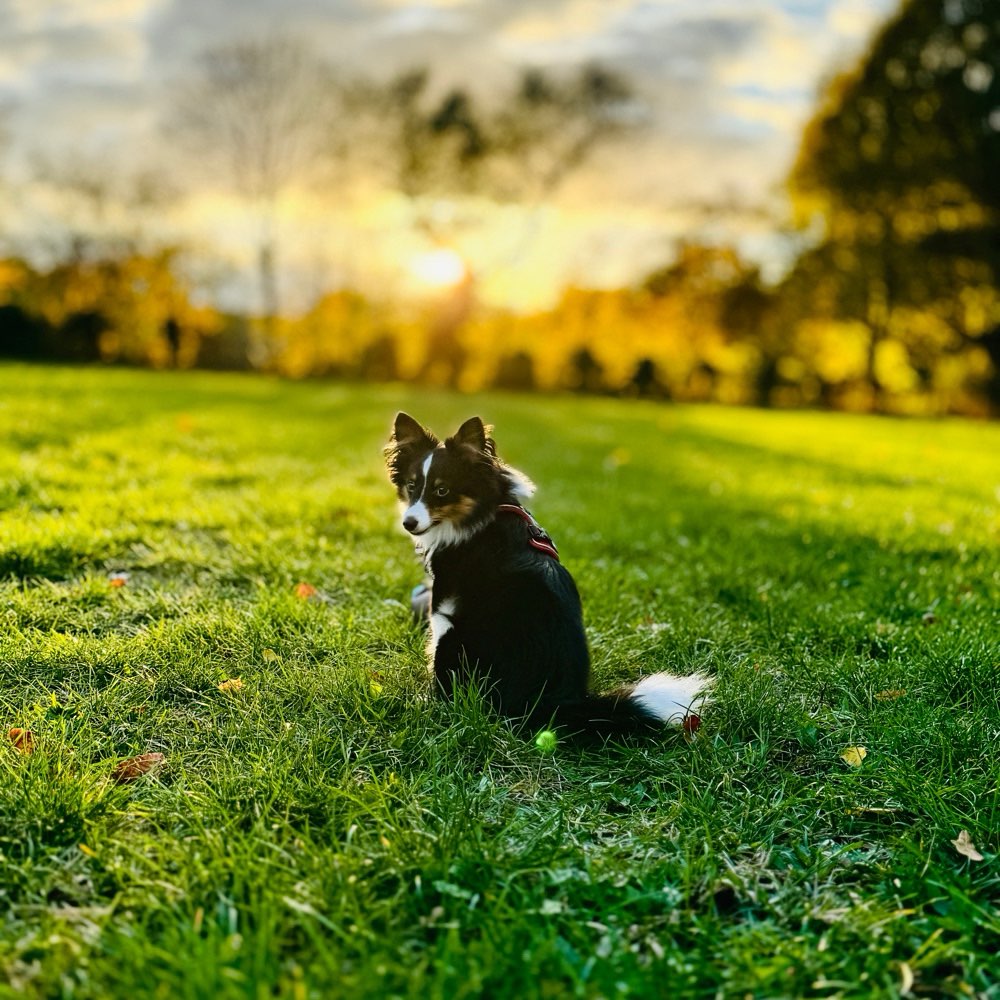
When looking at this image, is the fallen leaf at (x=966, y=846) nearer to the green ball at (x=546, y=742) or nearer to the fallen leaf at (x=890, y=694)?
the fallen leaf at (x=890, y=694)

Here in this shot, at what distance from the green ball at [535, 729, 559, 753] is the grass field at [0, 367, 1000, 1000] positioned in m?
0.05

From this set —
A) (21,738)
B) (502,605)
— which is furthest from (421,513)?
(21,738)

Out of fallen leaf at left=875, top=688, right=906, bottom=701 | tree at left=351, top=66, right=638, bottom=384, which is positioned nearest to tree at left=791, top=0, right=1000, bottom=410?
tree at left=351, top=66, right=638, bottom=384

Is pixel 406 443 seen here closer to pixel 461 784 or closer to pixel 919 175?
pixel 461 784

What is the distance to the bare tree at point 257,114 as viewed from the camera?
31469 millimetres

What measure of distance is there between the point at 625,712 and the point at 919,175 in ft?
92.2

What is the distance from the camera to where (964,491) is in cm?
898

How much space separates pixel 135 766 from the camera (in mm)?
2766

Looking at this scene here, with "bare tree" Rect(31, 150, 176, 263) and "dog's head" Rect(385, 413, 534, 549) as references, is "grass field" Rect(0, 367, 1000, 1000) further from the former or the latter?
Result: "bare tree" Rect(31, 150, 176, 263)

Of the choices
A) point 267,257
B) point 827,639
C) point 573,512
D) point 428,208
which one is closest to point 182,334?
point 267,257

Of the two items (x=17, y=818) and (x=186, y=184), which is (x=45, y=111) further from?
(x=17, y=818)

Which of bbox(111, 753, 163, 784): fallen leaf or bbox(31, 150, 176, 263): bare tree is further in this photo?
bbox(31, 150, 176, 263): bare tree

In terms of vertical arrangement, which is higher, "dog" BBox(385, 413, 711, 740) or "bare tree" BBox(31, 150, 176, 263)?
"bare tree" BBox(31, 150, 176, 263)

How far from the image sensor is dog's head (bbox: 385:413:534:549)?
11.1ft
